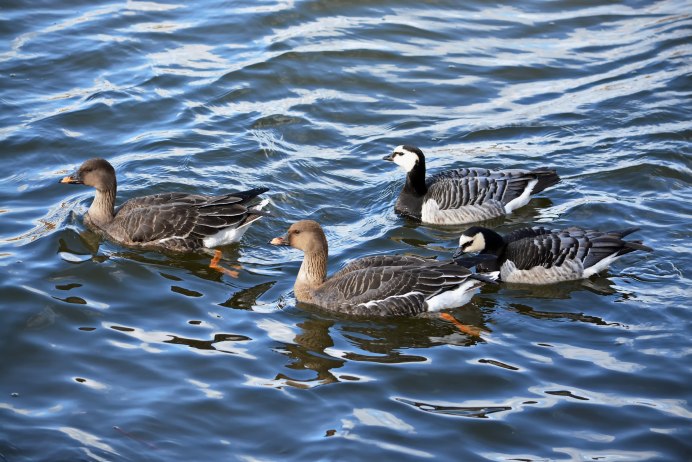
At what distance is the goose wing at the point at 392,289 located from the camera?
1076 cm

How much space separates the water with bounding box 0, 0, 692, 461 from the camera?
28.6 feet

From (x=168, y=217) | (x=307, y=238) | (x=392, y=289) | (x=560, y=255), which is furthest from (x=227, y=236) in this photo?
(x=560, y=255)

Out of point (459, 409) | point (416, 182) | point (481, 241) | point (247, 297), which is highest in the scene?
point (416, 182)

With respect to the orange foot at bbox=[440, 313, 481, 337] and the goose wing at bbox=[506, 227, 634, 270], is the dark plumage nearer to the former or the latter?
the orange foot at bbox=[440, 313, 481, 337]

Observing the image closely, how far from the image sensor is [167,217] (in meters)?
12.4

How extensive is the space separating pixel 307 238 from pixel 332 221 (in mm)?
2402

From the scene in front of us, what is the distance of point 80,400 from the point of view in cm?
894

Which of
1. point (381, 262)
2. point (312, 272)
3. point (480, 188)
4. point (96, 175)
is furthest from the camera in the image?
point (480, 188)

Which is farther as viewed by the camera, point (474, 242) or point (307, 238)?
point (474, 242)

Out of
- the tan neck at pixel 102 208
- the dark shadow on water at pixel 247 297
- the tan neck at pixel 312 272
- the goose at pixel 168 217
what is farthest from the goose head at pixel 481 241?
the tan neck at pixel 102 208

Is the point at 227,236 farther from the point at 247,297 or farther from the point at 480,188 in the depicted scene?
the point at 480,188

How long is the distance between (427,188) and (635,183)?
3.23 m

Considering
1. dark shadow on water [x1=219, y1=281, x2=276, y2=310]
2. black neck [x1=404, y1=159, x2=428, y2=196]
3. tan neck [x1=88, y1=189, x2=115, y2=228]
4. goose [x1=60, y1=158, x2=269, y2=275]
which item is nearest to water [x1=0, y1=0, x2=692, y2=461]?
dark shadow on water [x1=219, y1=281, x2=276, y2=310]

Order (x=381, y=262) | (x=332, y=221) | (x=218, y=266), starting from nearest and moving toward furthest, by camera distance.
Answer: (x=381, y=262), (x=218, y=266), (x=332, y=221)
